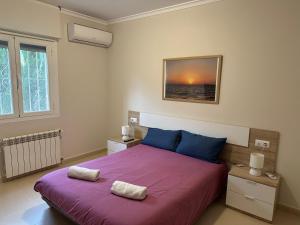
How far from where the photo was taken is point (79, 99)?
12.7ft

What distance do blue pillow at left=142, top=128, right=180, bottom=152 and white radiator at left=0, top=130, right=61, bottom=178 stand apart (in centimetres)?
150

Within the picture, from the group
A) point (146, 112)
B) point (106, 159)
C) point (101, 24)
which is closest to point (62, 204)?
point (106, 159)

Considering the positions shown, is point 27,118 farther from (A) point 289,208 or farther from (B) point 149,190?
(A) point 289,208

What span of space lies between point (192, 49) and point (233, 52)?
0.61m

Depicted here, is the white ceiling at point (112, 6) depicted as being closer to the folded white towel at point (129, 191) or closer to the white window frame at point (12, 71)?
the white window frame at point (12, 71)

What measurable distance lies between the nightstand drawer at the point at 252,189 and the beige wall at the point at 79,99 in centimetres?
273

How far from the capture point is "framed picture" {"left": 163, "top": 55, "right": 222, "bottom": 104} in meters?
2.95

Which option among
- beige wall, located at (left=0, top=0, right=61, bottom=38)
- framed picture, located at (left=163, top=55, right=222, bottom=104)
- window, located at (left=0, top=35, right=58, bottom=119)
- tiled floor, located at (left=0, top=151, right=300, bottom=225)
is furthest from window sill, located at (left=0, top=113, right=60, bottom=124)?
framed picture, located at (left=163, top=55, right=222, bottom=104)

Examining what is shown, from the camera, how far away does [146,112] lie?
12.4 ft

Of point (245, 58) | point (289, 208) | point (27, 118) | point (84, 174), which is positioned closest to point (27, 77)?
point (27, 118)

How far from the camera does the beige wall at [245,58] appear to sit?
94.7 inches

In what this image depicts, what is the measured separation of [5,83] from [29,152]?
106cm

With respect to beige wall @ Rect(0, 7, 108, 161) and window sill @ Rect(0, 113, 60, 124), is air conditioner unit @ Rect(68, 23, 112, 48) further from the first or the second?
window sill @ Rect(0, 113, 60, 124)

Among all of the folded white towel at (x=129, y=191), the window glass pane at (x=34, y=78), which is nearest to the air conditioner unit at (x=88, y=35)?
the window glass pane at (x=34, y=78)
